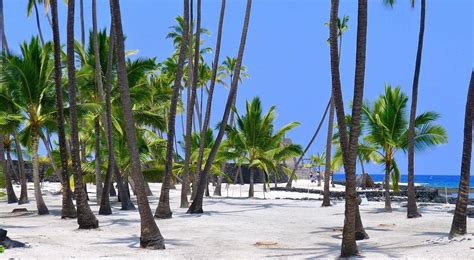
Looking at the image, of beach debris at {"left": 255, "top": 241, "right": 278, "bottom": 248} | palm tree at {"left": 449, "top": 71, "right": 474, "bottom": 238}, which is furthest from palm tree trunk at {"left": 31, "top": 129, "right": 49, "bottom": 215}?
palm tree at {"left": 449, "top": 71, "right": 474, "bottom": 238}

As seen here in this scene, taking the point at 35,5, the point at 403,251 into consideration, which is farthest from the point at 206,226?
the point at 35,5

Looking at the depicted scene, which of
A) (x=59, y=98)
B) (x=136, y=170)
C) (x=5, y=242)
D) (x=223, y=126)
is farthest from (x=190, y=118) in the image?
(x=5, y=242)

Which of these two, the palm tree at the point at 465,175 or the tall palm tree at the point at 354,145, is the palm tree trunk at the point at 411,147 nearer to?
the palm tree at the point at 465,175

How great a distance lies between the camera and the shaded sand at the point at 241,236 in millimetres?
11070

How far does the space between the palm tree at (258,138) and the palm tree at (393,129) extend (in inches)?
434

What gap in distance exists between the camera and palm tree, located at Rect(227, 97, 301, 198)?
33062 millimetres

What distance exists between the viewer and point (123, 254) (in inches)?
437

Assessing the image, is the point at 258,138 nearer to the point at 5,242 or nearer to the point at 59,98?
the point at 59,98

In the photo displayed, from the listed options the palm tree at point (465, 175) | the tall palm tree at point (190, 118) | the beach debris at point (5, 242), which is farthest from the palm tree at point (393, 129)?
the beach debris at point (5, 242)

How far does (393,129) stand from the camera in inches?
865

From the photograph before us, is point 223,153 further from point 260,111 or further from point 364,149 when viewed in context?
point 364,149

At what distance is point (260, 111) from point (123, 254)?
22605mm

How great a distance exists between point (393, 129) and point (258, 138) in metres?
12.3

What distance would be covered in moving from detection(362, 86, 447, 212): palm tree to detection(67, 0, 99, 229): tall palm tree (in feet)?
37.9
